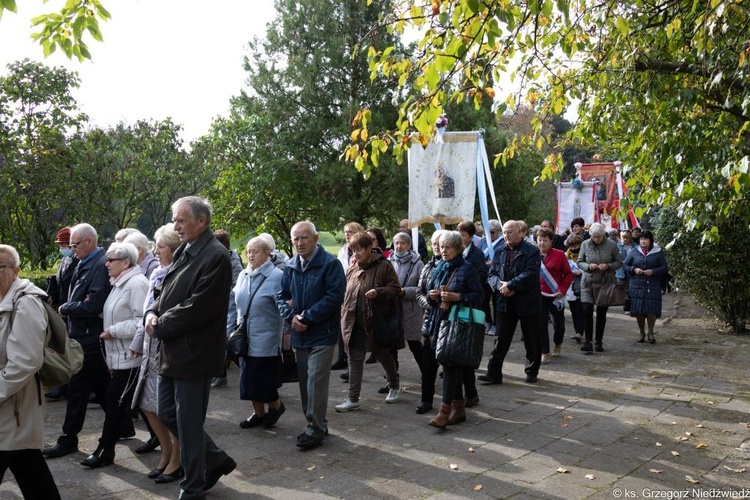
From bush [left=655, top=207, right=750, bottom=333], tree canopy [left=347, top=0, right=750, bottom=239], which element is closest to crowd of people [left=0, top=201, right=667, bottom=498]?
tree canopy [left=347, top=0, right=750, bottom=239]

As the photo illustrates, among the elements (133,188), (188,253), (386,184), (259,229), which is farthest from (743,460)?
(386,184)

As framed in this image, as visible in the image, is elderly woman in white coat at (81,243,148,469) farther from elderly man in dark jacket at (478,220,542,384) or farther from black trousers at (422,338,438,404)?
elderly man in dark jacket at (478,220,542,384)

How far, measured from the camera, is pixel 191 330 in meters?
4.43

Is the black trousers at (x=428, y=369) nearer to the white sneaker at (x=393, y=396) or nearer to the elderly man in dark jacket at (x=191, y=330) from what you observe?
the white sneaker at (x=393, y=396)

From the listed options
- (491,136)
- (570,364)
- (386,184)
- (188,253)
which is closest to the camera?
(188,253)

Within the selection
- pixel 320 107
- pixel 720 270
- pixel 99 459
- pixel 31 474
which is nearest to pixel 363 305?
pixel 99 459

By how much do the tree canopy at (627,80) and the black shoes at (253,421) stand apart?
8.90 feet

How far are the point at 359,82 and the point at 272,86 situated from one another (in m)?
3.12

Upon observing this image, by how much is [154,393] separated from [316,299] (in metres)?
1.60

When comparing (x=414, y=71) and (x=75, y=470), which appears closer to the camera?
(x=75, y=470)

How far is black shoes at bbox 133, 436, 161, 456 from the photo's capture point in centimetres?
577

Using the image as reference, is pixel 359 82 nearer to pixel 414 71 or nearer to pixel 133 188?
pixel 133 188

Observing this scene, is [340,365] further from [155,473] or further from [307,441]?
[155,473]

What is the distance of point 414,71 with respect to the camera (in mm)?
6094
